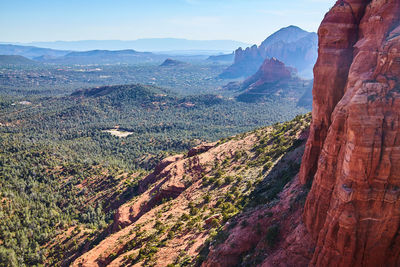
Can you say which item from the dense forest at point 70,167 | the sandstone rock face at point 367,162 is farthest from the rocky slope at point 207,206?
the dense forest at point 70,167

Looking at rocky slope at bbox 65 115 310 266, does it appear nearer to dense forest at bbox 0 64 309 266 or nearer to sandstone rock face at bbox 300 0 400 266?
sandstone rock face at bbox 300 0 400 266

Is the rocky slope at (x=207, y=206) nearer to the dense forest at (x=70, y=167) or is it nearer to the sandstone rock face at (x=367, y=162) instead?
the sandstone rock face at (x=367, y=162)

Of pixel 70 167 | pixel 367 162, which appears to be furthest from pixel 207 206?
pixel 70 167

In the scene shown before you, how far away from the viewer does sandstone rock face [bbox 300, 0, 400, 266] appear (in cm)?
1493

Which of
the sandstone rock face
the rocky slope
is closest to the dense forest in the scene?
the rocky slope

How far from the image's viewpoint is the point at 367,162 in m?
15.1

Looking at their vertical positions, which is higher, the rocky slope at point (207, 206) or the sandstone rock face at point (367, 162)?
the sandstone rock face at point (367, 162)

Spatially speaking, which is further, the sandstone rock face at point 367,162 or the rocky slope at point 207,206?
the rocky slope at point 207,206

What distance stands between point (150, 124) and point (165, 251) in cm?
13953

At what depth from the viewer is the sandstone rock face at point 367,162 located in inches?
588

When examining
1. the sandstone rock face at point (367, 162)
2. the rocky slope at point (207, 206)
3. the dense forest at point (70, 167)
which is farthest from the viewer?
the dense forest at point (70, 167)

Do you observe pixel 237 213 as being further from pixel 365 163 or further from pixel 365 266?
pixel 365 163

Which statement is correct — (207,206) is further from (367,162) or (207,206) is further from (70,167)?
(70,167)

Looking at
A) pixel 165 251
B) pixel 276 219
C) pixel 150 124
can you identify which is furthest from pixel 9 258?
pixel 150 124
